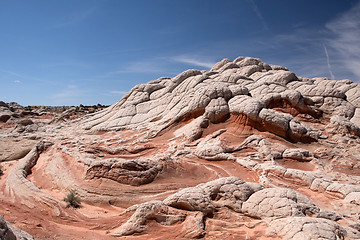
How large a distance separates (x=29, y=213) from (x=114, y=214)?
293 centimetres

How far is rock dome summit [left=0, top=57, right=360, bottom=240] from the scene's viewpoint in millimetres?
6703

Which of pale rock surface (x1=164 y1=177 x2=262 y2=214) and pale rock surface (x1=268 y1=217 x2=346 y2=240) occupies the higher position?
pale rock surface (x1=164 y1=177 x2=262 y2=214)

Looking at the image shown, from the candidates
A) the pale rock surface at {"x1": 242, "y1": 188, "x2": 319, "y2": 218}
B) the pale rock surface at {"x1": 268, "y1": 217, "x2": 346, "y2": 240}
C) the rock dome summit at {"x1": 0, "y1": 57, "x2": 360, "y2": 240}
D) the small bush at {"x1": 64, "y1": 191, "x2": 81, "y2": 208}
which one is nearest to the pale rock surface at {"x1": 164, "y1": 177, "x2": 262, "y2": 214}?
the rock dome summit at {"x1": 0, "y1": 57, "x2": 360, "y2": 240}

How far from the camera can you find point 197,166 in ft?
36.5

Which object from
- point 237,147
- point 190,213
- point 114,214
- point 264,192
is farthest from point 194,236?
point 237,147

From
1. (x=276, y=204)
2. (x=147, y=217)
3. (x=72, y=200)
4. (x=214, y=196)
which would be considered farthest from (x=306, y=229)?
(x=72, y=200)

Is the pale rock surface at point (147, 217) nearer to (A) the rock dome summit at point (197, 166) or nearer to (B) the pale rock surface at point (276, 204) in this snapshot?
(A) the rock dome summit at point (197, 166)

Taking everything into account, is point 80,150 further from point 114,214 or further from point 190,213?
point 190,213

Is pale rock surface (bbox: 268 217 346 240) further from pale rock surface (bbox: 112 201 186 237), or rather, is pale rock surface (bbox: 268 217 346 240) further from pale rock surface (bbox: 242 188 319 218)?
pale rock surface (bbox: 112 201 186 237)

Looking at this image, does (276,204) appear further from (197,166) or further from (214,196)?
(197,166)

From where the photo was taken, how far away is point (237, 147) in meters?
12.2

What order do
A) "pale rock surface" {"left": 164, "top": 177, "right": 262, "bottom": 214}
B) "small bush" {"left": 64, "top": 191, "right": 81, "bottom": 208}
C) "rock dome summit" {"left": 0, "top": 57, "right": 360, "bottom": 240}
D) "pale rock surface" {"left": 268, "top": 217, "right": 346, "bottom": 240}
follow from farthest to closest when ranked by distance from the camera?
"small bush" {"left": 64, "top": 191, "right": 81, "bottom": 208} → "pale rock surface" {"left": 164, "top": 177, "right": 262, "bottom": 214} → "rock dome summit" {"left": 0, "top": 57, "right": 360, "bottom": 240} → "pale rock surface" {"left": 268, "top": 217, "right": 346, "bottom": 240}

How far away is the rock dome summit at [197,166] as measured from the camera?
6.70m

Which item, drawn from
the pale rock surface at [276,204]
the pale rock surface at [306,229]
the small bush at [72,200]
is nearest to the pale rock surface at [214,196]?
the pale rock surface at [276,204]
